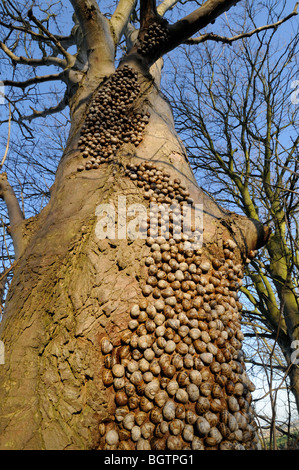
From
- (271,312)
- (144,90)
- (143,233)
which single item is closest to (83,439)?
(143,233)

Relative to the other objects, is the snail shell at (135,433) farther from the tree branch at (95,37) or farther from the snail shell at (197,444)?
the tree branch at (95,37)

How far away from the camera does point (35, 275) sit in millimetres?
1426

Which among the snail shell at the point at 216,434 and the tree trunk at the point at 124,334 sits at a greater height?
the tree trunk at the point at 124,334

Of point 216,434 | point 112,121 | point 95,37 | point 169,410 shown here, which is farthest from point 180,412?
point 95,37

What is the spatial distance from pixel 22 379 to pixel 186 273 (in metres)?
0.89

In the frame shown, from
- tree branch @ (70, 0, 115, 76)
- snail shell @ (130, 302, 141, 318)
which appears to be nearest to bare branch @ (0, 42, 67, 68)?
tree branch @ (70, 0, 115, 76)

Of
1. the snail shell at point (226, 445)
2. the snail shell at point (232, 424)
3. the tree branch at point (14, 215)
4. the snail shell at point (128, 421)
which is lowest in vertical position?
the snail shell at point (226, 445)

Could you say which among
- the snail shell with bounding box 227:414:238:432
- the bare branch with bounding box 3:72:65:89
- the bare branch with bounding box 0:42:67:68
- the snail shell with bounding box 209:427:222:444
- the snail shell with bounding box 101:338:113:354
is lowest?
the snail shell with bounding box 209:427:222:444

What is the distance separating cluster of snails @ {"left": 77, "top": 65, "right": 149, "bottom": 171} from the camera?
7.08 ft

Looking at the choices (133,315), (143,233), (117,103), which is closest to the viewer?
(133,315)

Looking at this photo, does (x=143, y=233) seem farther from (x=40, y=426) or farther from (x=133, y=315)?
(x=40, y=426)

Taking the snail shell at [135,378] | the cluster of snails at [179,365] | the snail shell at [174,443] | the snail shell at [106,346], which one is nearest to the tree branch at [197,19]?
the cluster of snails at [179,365]

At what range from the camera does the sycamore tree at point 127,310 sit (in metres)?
1.03

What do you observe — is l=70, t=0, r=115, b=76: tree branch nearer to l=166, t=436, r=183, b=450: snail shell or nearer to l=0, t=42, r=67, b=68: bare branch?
l=0, t=42, r=67, b=68: bare branch
